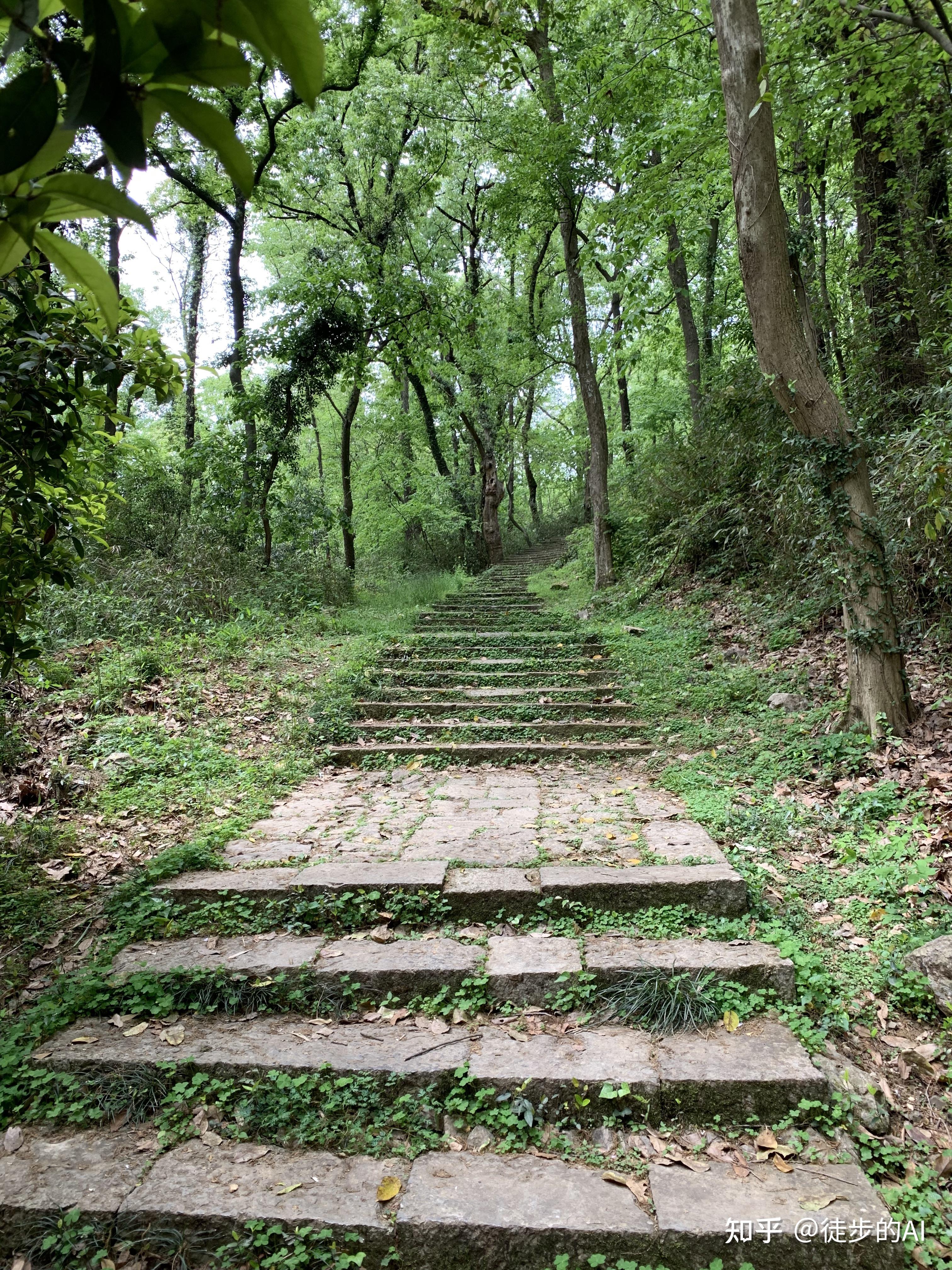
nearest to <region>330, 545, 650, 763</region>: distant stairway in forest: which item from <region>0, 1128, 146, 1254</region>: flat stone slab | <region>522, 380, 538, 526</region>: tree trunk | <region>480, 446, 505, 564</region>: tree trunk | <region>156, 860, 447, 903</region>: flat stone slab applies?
<region>156, 860, 447, 903</region>: flat stone slab

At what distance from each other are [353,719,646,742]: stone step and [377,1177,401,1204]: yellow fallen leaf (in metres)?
3.44

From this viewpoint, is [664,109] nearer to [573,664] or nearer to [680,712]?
[573,664]

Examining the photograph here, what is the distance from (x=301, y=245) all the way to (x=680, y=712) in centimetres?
1567

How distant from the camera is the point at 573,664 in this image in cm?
710

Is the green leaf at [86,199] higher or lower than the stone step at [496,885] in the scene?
higher

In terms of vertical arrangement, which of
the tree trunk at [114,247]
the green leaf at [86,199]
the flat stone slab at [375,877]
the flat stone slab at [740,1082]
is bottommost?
the flat stone slab at [740,1082]

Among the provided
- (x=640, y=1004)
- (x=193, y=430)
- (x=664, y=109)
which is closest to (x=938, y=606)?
(x=640, y=1004)

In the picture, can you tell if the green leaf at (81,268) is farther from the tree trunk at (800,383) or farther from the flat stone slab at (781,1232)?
the tree trunk at (800,383)

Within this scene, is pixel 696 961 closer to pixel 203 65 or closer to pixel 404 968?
pixel 404 968

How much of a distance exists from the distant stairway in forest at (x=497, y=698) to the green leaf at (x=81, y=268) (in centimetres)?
471

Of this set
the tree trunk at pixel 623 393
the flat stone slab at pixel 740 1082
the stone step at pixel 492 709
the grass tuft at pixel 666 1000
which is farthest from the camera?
the tree trunk at pixel 623 393

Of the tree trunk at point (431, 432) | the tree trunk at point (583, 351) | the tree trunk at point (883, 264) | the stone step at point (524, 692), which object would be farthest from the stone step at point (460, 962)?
the tree trunk at point (431, 432)

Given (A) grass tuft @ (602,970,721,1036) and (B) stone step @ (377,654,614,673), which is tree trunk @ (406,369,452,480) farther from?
(A) grass tuft @ (602,970,721,1036)

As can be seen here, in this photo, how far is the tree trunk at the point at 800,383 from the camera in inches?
163
